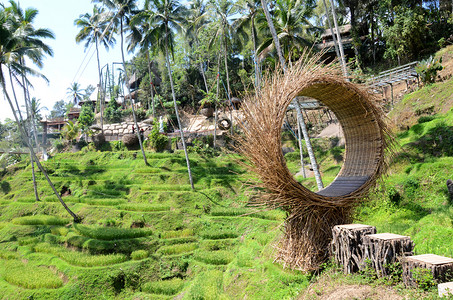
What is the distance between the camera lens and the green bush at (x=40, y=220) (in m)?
14.0

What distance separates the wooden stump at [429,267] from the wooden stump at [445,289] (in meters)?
0.17

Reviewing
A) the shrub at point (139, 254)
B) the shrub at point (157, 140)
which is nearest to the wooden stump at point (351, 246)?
the shrub at point (139, 254)

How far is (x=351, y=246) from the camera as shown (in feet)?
14.4

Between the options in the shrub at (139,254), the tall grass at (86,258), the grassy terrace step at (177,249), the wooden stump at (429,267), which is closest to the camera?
the wooden stump at (429,267)

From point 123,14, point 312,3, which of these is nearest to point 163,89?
point 123,14

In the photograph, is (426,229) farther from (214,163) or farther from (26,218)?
(26,218)

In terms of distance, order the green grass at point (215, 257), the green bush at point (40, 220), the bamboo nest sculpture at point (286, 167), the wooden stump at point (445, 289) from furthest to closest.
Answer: the green bush at point (40, 220) < the green grass at point (215, 257) < the bamboo nest sculpture at point (286, 167) < the wooden stump at point (445, 289)

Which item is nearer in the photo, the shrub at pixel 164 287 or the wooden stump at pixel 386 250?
the wooden stump at pixel 386 250

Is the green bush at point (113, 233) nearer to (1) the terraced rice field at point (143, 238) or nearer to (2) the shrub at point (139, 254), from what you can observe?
(1) the terraced rice field at point (143, 238)

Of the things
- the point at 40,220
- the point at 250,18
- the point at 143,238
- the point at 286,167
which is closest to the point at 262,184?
the point at 286,167

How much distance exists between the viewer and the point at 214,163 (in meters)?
19.0

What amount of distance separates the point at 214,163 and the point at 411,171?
1146cm

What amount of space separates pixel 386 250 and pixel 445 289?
85cm

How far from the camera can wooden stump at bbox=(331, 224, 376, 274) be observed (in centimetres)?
431
